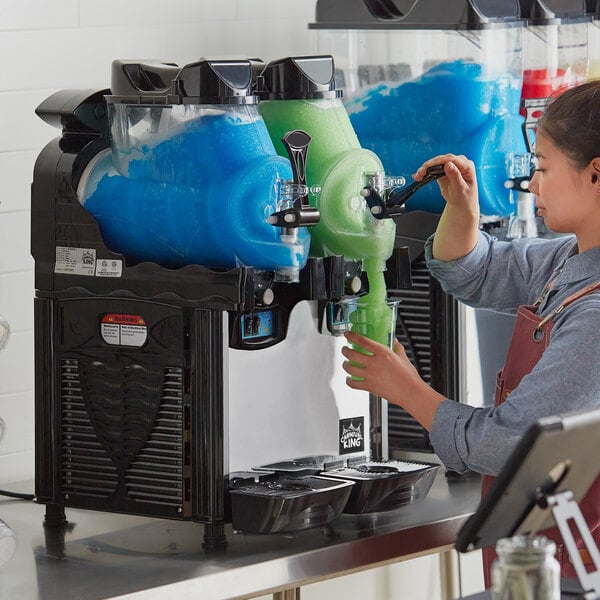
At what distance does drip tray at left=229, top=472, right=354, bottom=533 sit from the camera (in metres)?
1.95

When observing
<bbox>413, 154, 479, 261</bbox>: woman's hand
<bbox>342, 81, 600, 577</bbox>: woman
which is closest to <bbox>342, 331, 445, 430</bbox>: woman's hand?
<bbox>342, 81, 600, 577</bbox>: woman

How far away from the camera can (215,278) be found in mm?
1951

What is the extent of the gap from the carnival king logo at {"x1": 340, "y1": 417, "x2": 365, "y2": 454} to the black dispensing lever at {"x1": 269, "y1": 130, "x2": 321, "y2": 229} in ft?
1.19

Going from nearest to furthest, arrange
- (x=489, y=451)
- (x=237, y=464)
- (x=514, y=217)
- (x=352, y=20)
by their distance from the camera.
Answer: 1. (x=489, y=451)
2. (x=237, y=464)
3. (x=514, y=217)
4. (x=352, y=20)

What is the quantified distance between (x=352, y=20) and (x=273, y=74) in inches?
25.1

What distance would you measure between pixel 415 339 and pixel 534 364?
0.58 metres

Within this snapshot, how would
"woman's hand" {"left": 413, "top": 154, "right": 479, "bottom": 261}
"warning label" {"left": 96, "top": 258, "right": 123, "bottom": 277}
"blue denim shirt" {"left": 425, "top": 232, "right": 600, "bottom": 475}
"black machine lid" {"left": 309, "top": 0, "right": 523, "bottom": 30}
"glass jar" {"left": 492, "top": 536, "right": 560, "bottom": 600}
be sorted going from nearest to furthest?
"glass jar" {"left": 492, "top": 536, "right": 560, "bottom": 600} → "blue denim shirt" {"left": 425, "top": 232, "right": 600, "bottom": 475} → "warning label" {"left": 96, "top": 258, "right": 123, "bottom": 277} → "woman's hand" {"left": 413, "top": 154, "right": 479, "bottom": 261} → "black machine lid" {"left": 309, "top": 0, "right": 523, "bottom": 30}

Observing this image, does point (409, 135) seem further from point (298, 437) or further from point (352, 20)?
point (298, 437)

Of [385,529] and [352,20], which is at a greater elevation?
[352,20]

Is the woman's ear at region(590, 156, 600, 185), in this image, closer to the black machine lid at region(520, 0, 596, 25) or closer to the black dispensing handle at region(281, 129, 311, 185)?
the black dispensing handle at region(281, 129, 311, 185)

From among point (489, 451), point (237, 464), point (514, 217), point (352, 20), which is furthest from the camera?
point (352, 20)

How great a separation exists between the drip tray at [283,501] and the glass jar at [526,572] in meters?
0.71

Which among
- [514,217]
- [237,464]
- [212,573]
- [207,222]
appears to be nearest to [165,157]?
[207,222]

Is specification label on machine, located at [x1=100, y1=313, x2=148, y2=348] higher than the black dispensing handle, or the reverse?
the black dispensing handle
